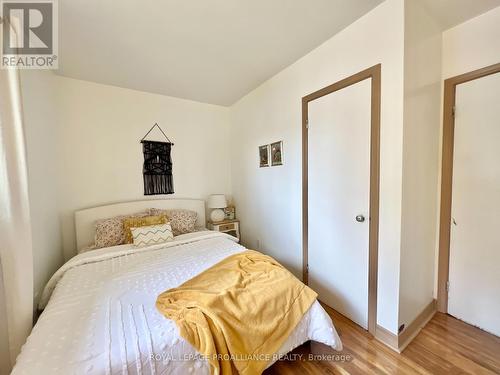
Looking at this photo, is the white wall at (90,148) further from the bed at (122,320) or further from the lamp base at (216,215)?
the bed at (122,320)

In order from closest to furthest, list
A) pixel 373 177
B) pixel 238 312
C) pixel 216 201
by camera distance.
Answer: pixel 238 312
pixel 373 177
pixel 216 201

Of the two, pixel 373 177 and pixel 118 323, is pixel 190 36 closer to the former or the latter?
pixel 373 177

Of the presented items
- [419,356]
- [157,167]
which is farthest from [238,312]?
[157,167]

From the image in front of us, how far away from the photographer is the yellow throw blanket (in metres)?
1.05

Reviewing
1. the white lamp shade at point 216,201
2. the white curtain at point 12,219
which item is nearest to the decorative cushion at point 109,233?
the white curtain at point 12,219

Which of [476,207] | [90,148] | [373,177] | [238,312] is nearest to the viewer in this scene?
[238,312]

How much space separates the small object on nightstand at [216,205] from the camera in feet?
10.4

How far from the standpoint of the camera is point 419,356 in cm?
146

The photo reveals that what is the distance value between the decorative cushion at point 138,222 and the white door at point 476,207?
300cm

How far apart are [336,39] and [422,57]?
684 millimetres

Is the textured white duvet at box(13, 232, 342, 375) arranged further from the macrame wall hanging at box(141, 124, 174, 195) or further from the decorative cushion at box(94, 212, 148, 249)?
the macrame wall hanging at box(141, 124, 174, 195)

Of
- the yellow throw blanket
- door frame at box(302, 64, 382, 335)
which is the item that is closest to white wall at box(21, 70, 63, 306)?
the yellow throw blanket

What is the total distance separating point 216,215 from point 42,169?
201cm

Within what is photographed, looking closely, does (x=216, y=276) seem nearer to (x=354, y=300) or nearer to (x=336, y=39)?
(x=354, y=300)
